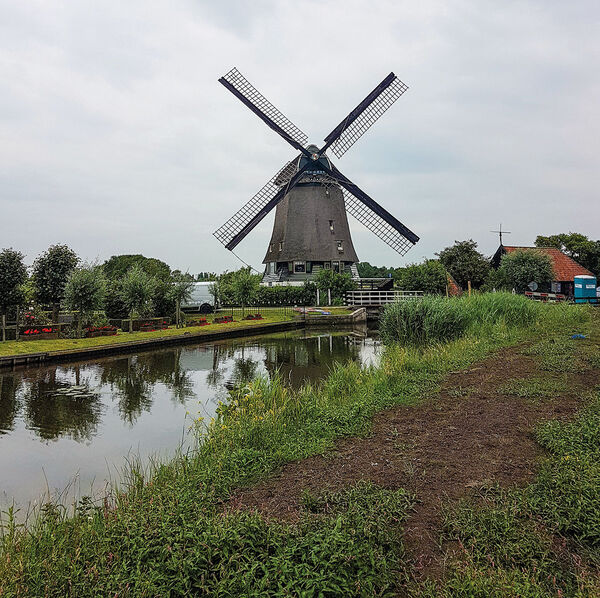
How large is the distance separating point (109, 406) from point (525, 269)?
89.0 ft

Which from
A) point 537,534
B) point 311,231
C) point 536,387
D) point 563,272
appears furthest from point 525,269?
point 537,534

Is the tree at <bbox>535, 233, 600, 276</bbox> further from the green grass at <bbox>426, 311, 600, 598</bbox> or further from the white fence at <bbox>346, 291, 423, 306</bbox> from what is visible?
the green grass at <bbox>426, 311, 600, 598</bbox>

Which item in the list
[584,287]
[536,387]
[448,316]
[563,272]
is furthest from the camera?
[563,272]

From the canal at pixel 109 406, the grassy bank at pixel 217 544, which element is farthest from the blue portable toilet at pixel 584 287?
the grassy bank at pixel 217 544

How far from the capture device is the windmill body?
107 feet

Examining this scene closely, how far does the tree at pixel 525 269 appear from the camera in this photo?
95.5 feet

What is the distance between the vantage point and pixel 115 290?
2348 cm

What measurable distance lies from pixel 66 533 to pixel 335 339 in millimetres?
17880

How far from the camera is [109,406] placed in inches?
362

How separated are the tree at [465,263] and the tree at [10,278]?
2639 cm

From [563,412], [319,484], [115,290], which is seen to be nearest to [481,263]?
[115,290]

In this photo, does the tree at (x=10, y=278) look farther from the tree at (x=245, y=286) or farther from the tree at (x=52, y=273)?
the tree at (x=245, y=286)

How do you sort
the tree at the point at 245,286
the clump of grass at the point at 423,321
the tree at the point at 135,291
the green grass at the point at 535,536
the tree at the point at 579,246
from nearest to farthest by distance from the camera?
the green grass at the point at 535,536
the clump of grass at the point at 423,321
the tree at the point at 135,291
the tree at the point at 245,286
the tree at the point at 579,246

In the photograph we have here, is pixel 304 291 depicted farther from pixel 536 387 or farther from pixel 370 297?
pixel 536 387
